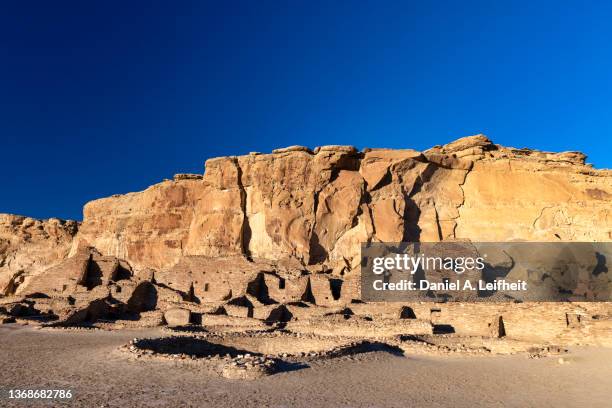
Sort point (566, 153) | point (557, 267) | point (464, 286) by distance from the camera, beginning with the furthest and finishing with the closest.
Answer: point (566, 153) < point (557, 267) < point (464, 286)

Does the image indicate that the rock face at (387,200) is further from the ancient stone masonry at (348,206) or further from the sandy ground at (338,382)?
the sandy ground at (338,382)

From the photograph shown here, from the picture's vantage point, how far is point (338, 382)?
909 centimetres

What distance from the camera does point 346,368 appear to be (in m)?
10.4

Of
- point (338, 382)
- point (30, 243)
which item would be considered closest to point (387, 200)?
point (338, 382)

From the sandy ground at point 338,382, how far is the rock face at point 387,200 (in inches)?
840

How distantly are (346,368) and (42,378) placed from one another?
6.20m

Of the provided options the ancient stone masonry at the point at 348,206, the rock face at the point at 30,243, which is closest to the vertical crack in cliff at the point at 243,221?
the ancient stone masonry at the point at 348,206

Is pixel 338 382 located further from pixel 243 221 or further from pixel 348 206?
pixel 243 221

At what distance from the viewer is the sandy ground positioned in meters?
7.74

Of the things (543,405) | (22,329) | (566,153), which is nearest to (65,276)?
(22,329)

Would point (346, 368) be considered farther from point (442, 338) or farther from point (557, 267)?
point (557, 267)

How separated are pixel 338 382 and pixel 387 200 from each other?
25820mm

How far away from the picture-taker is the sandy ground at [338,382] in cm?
774

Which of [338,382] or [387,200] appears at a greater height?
[387,200]
